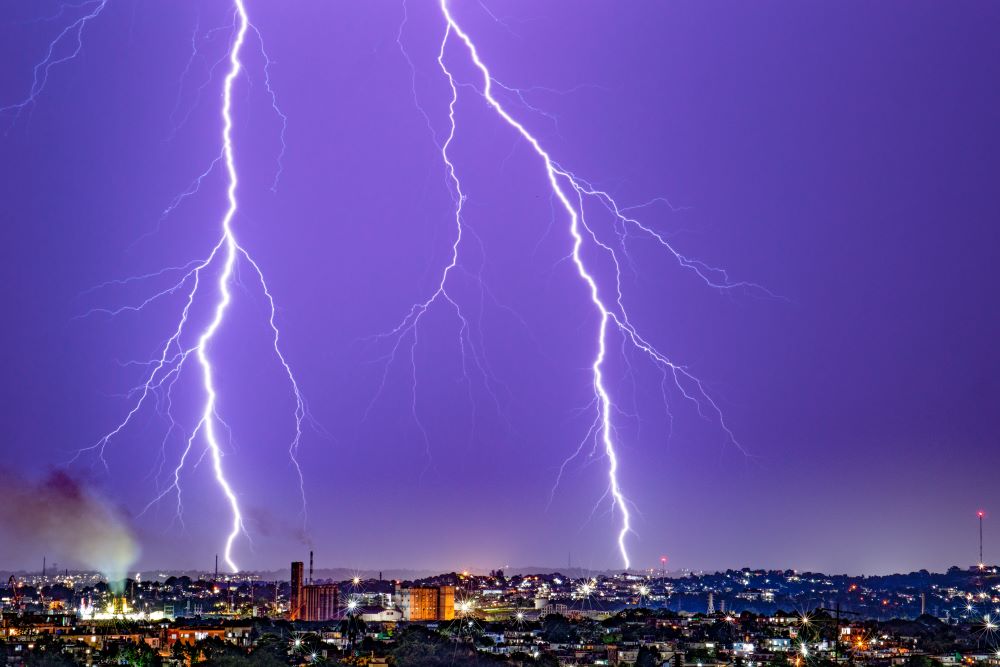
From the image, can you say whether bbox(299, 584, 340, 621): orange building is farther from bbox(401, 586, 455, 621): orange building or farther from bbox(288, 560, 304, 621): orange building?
bbox(401, 586, 455, 621): orange building

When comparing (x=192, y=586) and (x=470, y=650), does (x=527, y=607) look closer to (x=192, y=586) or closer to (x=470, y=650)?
(x=192, y=586)

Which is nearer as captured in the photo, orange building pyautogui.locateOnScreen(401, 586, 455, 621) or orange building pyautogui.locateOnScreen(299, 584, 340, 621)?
orange building pyautogui.locateOnScreen(299, 584, 340, 621)

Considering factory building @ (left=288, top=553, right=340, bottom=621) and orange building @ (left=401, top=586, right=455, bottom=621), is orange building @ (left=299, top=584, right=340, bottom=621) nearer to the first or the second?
factory building @ (left=288, top=553, right=340, bottom=621)

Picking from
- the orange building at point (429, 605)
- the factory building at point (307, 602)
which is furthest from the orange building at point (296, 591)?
the orange building at point (429, 605)

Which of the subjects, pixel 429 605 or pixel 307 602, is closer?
pixel 307 602

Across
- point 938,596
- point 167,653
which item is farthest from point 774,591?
point 167,653

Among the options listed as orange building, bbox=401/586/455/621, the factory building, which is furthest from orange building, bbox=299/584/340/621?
orange building, bbox=401/586/455/621

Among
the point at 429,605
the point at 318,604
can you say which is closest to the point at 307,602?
the point at 318,604

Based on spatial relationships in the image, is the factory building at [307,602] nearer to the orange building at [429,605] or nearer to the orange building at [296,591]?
→ the orange building at [296,591]

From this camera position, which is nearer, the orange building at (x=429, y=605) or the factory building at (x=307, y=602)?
the factory building at (x=307, y=602)

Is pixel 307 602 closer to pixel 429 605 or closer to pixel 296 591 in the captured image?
pixel 296 591

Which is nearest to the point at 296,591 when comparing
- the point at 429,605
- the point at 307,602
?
the point at 307,602
